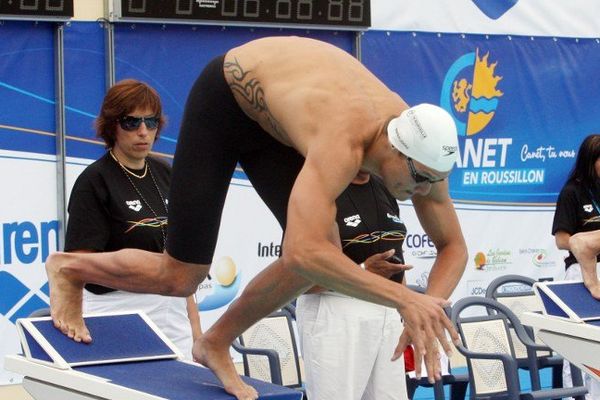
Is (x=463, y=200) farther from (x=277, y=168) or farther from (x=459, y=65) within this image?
(x=277, y=168)

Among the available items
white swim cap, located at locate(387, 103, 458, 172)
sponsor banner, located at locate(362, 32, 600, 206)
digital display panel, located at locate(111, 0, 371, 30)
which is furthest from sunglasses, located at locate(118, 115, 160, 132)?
sponsor banner, located at locate(362, 32, 600, 206)

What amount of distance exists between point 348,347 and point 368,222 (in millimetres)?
567

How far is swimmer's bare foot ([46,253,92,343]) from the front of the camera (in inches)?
197

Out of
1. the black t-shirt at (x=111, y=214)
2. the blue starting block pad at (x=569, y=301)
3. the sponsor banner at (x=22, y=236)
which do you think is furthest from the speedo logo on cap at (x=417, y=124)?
the sponsor banner at (x=22, y=236)

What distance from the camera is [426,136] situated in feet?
13.3

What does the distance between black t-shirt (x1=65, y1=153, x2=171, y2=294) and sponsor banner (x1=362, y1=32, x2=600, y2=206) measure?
4109 millimetres

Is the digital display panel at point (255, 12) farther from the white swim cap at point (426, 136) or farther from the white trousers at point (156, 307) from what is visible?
the white swim cap at point (426, 136)

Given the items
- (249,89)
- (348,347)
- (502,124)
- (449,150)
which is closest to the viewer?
(449,150)

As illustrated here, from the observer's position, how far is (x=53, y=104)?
821 cm

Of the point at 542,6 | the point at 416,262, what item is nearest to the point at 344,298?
the point at 416,262

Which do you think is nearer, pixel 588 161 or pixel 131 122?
pixel 131 122

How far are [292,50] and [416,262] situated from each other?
17.8 feet

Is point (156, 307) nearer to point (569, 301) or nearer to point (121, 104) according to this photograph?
point (121, 104)

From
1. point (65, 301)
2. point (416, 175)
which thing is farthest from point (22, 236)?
point (416, 175)
